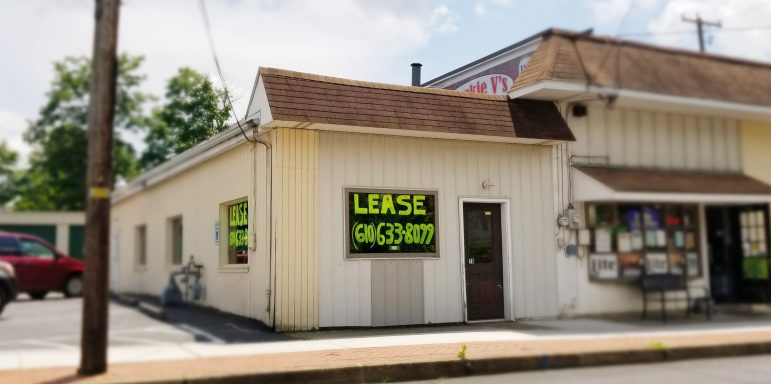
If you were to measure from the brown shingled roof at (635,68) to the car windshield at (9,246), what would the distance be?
12399mm

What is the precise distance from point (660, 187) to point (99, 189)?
9662 millimetres

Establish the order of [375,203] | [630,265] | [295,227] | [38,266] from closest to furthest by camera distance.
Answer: [295,227], [375,203], [630,265], [38,266]

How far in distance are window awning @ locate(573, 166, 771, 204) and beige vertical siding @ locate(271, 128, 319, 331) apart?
5.23 m

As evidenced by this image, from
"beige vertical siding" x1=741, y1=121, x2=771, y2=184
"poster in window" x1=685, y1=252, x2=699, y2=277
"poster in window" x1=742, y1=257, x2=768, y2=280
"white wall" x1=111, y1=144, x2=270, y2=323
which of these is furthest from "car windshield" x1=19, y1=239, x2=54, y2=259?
"beige vertical siding" x1=741, y1=121, x2=771, y2=184

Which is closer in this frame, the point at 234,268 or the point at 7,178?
the point at 234,268

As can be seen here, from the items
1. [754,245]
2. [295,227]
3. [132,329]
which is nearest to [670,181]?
Answer: [754,245]

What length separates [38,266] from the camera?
17688mm

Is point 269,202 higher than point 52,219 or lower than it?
lower

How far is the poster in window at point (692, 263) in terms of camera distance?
47.1 feet

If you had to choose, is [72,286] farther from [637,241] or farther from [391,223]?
[637,241]

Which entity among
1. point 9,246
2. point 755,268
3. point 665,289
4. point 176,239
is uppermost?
point 176,239

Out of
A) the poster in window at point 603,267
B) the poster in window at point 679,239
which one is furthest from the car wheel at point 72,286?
the poster in window at point 679,239

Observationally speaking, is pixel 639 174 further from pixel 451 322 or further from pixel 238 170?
pixel 238 170

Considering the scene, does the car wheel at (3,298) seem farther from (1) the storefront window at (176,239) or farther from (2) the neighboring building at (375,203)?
(1) the storefront window at (176,239)
